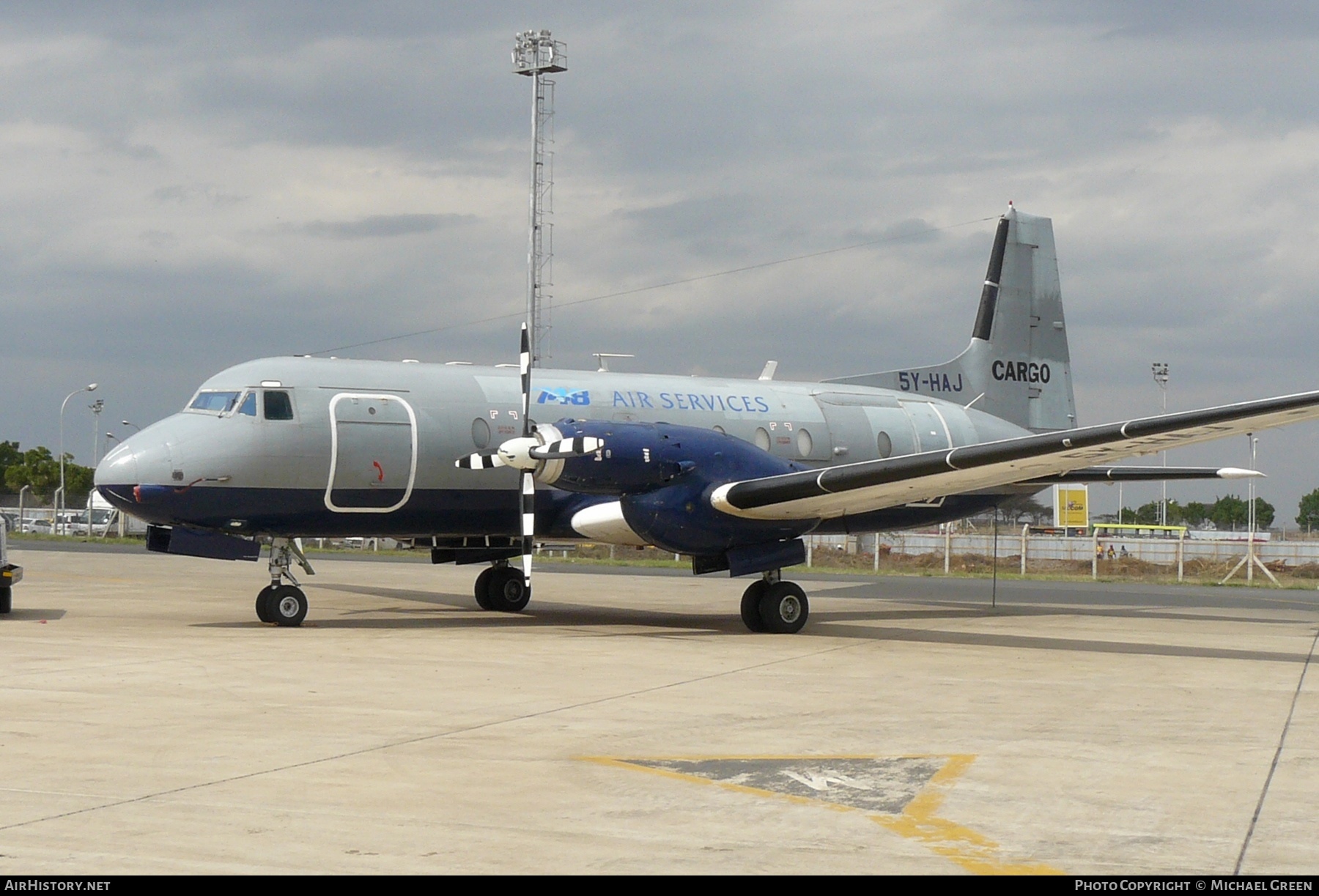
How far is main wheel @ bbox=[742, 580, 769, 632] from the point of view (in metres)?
17.9

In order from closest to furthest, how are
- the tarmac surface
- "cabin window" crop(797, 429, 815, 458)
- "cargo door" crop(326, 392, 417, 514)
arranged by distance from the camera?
the tarmac surface < "cargo door" crop(326, 392, 417, 514) < "cabin window" crop(797, 429, 815, 458)

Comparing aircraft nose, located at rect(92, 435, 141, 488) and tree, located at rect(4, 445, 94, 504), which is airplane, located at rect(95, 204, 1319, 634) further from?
tree, located at rect(4, 445, 94, 504)

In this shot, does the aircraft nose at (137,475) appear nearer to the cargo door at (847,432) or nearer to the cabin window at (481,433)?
the cabin window at (481,433)

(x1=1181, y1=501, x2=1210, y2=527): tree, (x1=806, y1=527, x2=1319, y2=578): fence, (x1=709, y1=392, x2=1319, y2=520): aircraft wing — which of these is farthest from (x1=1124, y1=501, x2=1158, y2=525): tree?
(x1=709, y1=392, x2=1319, y2=520): aircraft wing

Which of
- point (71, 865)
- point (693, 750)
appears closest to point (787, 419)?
point (693, 750)

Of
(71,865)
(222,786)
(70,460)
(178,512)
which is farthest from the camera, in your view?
(70,460)

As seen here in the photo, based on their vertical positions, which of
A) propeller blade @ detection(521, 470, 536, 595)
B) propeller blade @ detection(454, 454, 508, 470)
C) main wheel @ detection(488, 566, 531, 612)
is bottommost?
main wheel @ detection(488, 566, 531, 612)

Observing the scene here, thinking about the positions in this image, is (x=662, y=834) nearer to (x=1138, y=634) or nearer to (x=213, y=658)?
(x=213, y=658)

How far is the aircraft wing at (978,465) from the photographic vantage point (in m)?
14.2

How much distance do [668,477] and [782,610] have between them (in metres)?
2.52

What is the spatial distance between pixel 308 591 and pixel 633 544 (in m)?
9.36

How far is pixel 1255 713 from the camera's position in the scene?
10.6 meters

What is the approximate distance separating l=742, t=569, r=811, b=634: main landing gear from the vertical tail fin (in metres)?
7.24

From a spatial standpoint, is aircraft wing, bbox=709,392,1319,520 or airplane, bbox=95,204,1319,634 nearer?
aircraft wing, bbox=709,392,1319,520
